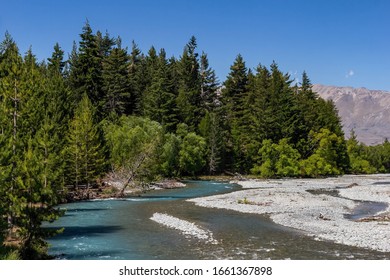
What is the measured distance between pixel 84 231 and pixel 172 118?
218ft

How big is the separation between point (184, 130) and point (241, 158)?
66.4ft

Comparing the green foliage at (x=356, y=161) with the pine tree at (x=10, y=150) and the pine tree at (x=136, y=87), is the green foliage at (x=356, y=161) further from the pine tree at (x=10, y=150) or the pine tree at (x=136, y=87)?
the pine tree at (x=10, y=150)

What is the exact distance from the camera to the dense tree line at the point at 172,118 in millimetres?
55000

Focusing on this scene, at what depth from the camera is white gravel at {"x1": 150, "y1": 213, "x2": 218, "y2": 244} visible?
27538 millimetres

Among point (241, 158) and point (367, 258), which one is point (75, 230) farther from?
point (241, 158)

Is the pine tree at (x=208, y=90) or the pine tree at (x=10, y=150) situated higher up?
the pine tree at (x=208, y=90)

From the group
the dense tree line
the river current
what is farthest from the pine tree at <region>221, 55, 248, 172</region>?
the river current

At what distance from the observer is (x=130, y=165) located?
5753 centimetres

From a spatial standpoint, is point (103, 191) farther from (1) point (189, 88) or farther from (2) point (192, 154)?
(1) point (189, 88)

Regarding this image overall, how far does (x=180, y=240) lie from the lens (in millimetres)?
26453

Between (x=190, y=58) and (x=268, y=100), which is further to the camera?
(x=190, y=58)


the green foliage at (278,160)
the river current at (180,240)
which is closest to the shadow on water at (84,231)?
the river current at (180,240)

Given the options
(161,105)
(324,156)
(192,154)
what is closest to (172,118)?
(161,105)
